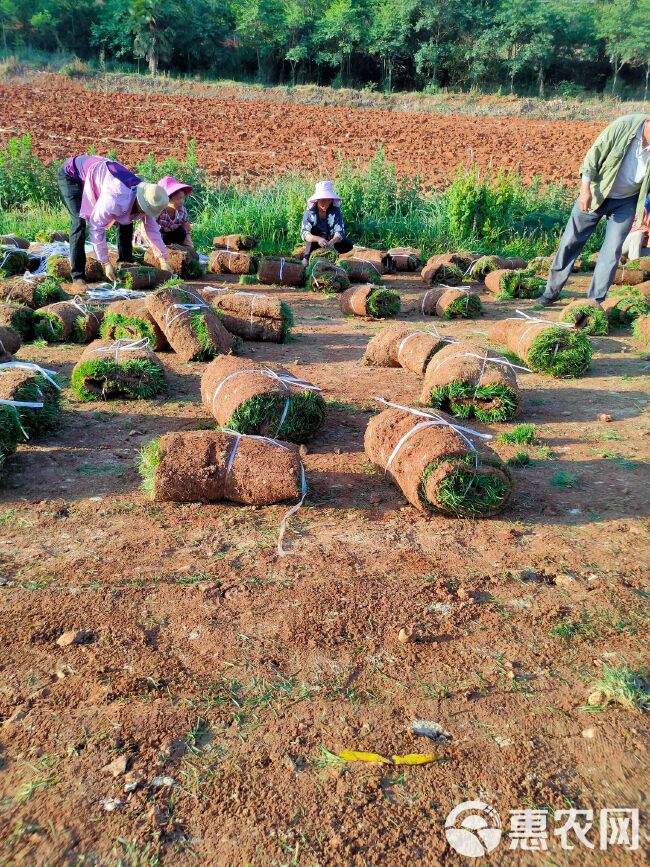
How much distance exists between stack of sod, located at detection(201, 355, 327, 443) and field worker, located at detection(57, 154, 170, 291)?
12.6 ft

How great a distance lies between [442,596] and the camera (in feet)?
9.93

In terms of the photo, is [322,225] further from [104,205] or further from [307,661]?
[307,661]

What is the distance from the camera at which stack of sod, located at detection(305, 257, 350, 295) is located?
374 inches

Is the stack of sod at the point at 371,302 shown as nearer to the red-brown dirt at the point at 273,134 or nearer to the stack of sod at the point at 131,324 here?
the stack of sod at the point at 131,324

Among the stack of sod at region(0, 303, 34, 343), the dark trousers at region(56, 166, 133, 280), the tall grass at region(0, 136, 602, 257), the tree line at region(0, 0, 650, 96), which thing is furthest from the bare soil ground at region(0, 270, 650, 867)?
the tree line at region(0, 0, 650, 96)

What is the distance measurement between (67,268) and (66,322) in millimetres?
2740

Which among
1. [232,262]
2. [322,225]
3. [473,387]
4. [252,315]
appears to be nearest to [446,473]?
[473,387]

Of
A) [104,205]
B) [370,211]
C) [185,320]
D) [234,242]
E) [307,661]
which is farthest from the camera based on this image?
[370,211]

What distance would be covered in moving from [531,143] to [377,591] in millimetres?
25600

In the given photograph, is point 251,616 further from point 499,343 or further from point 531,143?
point 531,143

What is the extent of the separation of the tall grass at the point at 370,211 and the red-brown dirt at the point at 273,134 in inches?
101

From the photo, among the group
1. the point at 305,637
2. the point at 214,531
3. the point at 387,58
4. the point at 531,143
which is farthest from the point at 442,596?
the point at 387,58

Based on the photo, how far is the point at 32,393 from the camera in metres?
4.54

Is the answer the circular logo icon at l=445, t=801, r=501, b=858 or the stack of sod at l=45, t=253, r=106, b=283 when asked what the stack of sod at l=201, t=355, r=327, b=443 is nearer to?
the circular logo icon at l=445, t=801, r=501, b=858
